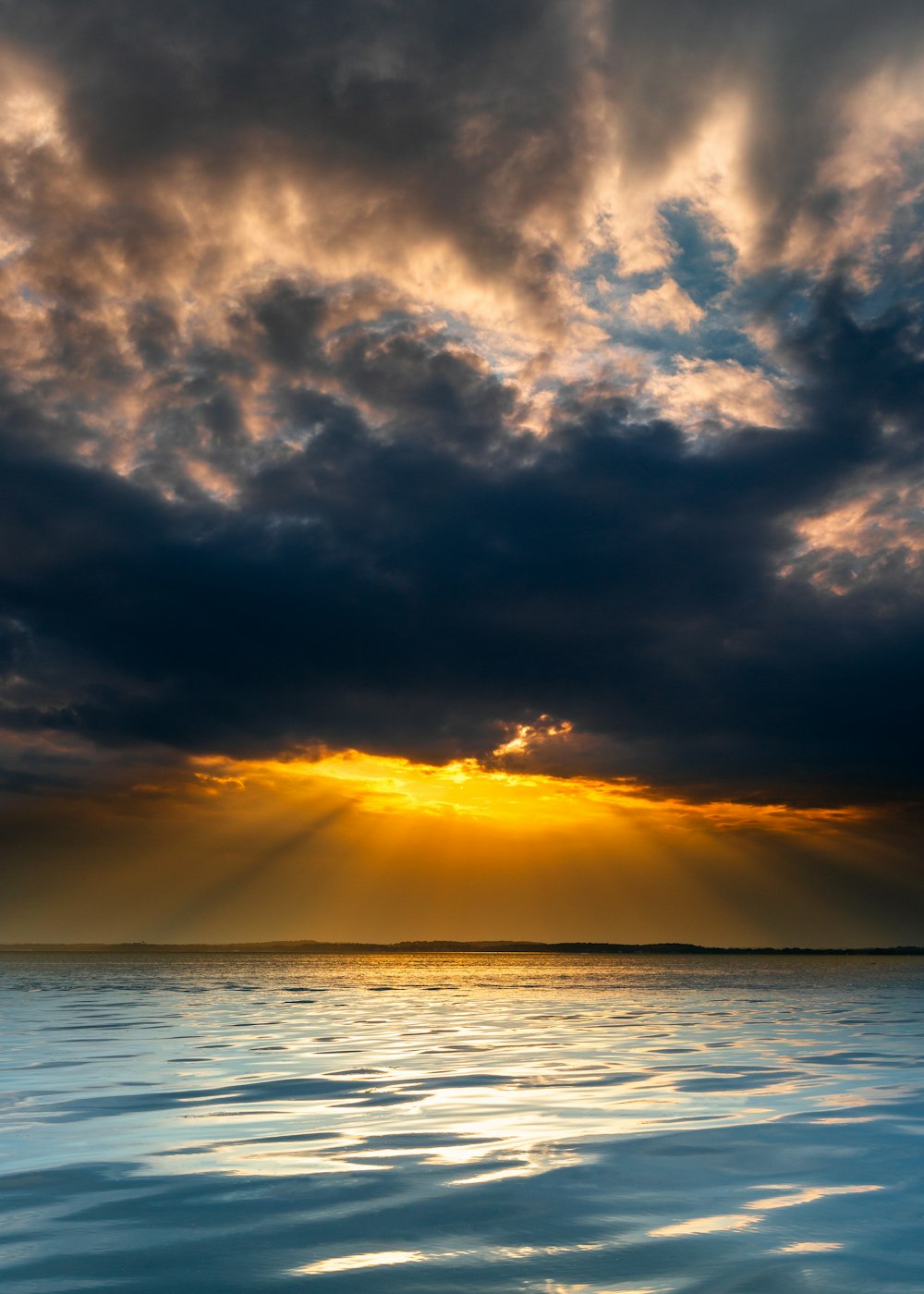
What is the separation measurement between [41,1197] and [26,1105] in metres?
6.70

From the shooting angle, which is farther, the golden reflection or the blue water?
the golden reflection

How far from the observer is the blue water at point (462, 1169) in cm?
677

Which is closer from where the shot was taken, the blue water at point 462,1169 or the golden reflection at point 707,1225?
the blue water at point 462,1169

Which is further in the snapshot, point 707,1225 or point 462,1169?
point 462,1169

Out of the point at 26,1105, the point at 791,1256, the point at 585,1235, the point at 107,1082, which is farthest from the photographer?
the point at 107,1082

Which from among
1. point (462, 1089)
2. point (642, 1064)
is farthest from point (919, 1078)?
point (462, 1089)

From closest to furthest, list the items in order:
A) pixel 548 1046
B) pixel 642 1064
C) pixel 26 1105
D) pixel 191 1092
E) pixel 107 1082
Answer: pixel 26 1105 < pixel 191 1092 < pixel 107 1082 < pixel 642 1064 < pixel 548 1046

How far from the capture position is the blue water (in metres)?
6.77

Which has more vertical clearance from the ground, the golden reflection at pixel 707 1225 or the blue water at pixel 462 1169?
the golden reflection at pixel 707 1225

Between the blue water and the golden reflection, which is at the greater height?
the golden reflection

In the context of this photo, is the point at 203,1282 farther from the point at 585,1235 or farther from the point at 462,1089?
the point at 462,1089

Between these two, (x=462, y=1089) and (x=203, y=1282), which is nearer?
(x=203, y=1282)

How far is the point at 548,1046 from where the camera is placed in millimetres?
24516

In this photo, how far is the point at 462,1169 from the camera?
32.5 ft
